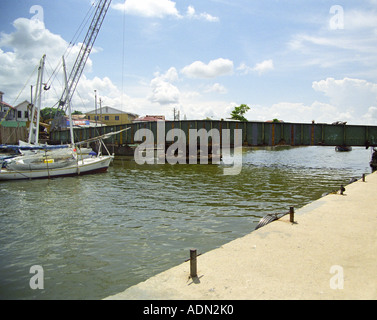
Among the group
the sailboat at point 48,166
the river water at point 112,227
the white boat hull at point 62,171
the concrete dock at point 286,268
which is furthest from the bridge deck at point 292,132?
the concrete dock at point 286,268

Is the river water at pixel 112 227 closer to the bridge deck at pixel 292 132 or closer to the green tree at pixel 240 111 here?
the bridge deck at pixel 292 132

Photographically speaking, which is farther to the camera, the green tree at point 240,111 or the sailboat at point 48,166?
the green tree at point 240,111

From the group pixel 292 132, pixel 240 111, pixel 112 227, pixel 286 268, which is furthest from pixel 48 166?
pixel 240 111

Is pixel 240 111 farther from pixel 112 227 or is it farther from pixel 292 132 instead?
pixel 112 227

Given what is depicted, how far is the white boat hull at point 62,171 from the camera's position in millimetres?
30188

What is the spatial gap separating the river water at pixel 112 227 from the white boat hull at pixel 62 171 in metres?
3.37

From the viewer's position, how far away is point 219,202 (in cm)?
1948

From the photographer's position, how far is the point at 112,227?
45.2 ft

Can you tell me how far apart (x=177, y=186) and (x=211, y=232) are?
14.0m

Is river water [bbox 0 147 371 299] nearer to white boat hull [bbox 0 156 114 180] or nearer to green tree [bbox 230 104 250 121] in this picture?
white boat hull [bbox 0 156 114 180]

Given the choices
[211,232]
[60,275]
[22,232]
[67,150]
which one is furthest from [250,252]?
[67,150]

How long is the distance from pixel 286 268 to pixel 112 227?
911cm

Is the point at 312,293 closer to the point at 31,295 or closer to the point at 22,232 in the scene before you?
the point at 31,295

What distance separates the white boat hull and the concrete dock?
27.9m
